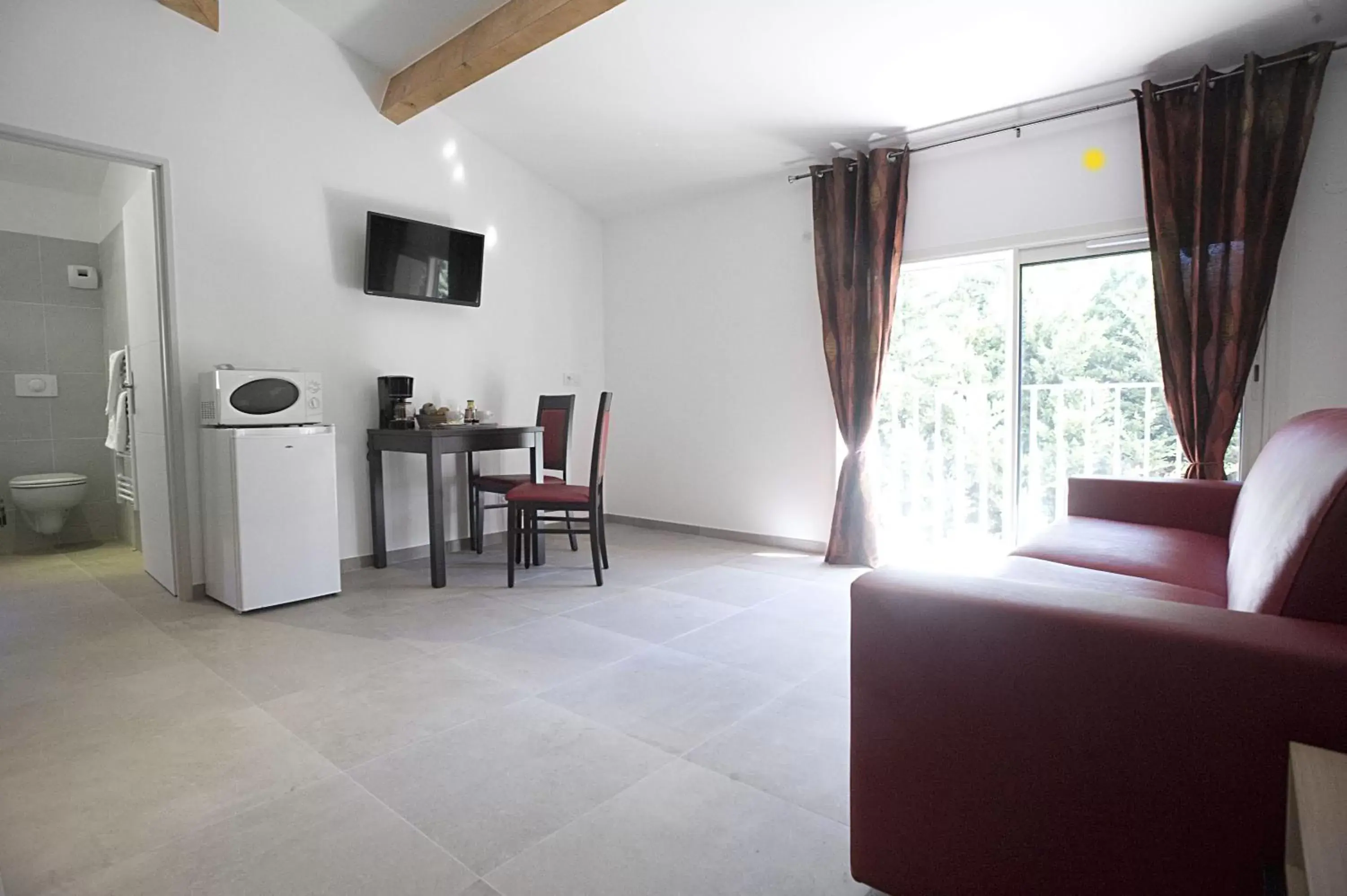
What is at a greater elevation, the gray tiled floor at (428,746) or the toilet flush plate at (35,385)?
the toilet flush plate at (35,385)

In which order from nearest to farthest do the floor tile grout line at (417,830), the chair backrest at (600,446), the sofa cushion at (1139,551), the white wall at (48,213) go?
the floor tile grout line at (417,830)
the sofa cushion at (1139,551)
the chair backrest at (600,446)
the white wall at (48,213)

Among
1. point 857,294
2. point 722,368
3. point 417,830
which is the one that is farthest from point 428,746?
point 722,368

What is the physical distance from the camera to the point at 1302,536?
1080mm

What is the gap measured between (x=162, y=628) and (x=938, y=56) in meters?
4.31

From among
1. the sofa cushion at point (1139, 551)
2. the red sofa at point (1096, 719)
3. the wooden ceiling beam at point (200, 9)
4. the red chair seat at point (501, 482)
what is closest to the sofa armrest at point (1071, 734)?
the red sofa at point (1096, 719)

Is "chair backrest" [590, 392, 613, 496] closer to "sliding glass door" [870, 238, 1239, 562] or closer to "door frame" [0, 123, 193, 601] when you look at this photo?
"sliding glass door" [870, 238, 1239, 562]

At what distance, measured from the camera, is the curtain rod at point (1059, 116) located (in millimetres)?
2789

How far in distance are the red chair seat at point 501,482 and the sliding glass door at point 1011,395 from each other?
2114 millimetres

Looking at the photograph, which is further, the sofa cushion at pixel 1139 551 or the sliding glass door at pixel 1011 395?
the sliding glass door at pixel 1011 395

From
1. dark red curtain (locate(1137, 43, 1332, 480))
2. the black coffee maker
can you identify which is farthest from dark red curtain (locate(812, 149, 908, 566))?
the black coffee maker

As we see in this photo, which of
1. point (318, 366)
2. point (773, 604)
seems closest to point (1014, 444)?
point (773, 604)

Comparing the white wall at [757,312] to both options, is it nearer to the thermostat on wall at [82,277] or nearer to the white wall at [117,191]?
the white wall at [117,191]

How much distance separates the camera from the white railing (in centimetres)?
359

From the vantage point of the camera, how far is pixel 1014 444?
3.69 metres
